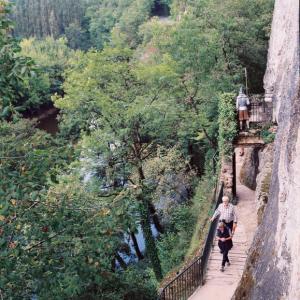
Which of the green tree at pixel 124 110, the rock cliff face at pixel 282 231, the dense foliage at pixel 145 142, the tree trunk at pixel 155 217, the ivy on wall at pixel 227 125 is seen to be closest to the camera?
the dense foliage at pixel 145 142

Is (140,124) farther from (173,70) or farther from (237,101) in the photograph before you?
(237,101)

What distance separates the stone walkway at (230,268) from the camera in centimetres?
1228

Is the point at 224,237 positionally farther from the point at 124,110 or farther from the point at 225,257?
the point at 124,110

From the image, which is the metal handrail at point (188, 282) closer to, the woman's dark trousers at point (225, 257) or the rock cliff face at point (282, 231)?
the woman's dark trousers at point (225, 257)

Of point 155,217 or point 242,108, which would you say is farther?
point 155,217

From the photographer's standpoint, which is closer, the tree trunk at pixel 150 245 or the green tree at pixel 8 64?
the green tree at pixel 8 64

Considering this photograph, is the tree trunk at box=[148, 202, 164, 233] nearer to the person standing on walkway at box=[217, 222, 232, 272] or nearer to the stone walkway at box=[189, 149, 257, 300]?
the stone walkway at box=[189, 149, 257, 300]

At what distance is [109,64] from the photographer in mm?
21453

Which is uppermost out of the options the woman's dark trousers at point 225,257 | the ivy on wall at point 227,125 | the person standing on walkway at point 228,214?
the ivy on wall at point 227,125

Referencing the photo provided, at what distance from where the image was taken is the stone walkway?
484 inches

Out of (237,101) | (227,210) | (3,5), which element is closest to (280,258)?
(227,210)

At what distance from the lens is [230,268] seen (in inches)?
508

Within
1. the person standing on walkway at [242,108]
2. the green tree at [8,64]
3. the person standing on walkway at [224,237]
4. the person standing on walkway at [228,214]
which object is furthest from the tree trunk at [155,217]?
the green tree at [8,64]

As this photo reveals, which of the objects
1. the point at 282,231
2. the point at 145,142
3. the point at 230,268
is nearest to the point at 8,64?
the point at 282,231
